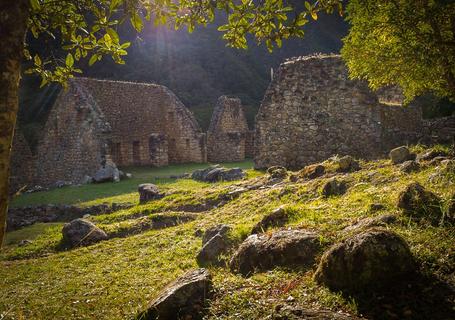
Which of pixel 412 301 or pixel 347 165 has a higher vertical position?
pixel 347 165

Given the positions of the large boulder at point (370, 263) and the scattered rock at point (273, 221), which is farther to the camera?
the scattered rock at point (273, 221)

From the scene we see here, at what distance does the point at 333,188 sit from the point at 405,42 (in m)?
3.34

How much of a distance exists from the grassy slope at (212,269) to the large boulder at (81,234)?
0.39m

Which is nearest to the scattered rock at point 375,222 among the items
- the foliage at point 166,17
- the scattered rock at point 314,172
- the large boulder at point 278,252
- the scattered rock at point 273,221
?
the large boulder at point 278,252

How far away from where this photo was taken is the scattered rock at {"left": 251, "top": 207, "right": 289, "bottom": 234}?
285 inches

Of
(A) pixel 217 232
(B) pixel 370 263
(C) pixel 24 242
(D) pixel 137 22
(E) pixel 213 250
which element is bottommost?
(C) pixel 24 242

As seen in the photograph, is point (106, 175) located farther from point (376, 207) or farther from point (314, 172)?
point (376, 207)

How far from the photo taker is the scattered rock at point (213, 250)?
269 inches

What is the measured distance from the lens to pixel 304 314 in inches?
161

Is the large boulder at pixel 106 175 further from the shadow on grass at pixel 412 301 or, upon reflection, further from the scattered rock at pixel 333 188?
the shadow on grass at pixel 412 301

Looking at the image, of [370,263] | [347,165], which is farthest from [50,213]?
[370,263]

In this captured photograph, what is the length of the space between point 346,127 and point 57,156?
1907cm

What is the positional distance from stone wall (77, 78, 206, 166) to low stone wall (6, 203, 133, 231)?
37.1 ft

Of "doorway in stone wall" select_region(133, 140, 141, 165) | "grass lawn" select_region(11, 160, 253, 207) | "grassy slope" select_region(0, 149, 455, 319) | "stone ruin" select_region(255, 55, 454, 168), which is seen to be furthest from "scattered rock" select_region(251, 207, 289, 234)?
"doorway in stone wall" select_region(133, 140, 141, 165)
